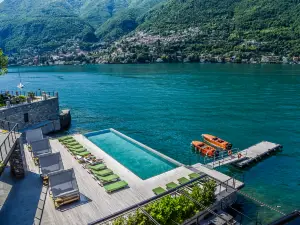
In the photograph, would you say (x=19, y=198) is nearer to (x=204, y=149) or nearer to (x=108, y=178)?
(x=108, y=178)

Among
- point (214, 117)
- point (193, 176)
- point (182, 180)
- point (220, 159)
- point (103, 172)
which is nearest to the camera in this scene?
point (182, 180)

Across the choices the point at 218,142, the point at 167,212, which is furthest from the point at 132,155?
the point at 167,212

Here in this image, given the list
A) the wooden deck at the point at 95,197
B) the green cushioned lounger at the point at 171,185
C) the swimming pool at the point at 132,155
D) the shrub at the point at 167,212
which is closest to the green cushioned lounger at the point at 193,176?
the wooden deck at the point at 95,197

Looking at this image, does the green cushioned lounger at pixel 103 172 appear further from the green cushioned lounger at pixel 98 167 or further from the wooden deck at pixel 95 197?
the wooden deck at pixel 95 197

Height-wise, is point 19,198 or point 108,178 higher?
point 19,198

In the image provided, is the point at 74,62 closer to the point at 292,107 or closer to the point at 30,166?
the point at 292,107

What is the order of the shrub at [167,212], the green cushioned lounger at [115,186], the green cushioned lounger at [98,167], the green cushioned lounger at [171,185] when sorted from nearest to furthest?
the shrub at [167,212], the green cushioned lounger at [115,186], the green cushioned lounger at [171,185], the green cushioned lounger at [98,167]

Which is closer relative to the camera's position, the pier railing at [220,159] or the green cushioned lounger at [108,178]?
the green cushioned lounger at [108,178]
